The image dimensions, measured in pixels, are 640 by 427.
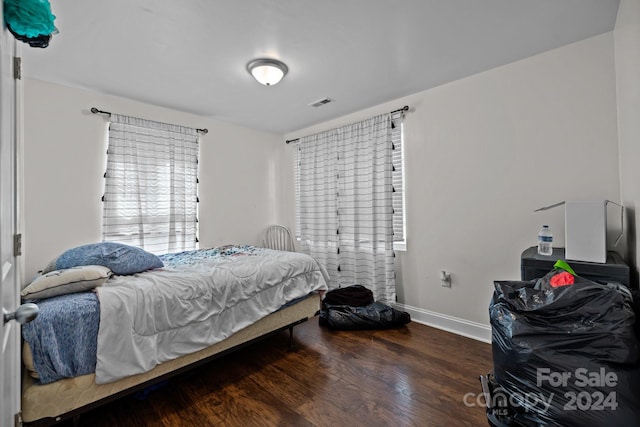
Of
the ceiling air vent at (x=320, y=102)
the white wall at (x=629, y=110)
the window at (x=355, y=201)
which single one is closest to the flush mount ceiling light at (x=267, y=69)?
the ceiling air vent at (x=320, y=102)

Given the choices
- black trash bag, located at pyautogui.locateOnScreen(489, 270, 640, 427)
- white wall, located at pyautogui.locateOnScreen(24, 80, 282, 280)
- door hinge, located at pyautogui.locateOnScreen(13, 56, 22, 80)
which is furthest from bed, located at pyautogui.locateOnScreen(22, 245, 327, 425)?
black trash bag, located at pyautogui.locateOnScreen(489, 270, 640, 427)

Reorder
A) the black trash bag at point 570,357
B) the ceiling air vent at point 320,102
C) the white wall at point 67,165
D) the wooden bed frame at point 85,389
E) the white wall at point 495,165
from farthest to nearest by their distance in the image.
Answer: the ceiling air vent at point 320,102
the white wall at point 67,165
the white wall at point 495,165
the wooden bed frame at point 85,389
the black trash bag at point 570,357

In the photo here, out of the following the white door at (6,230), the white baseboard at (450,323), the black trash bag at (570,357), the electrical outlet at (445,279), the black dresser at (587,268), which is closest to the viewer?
the white door at (6,230)

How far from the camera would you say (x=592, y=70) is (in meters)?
2.09

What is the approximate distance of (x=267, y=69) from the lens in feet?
7.50

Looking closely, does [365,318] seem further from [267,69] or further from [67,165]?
[67,165]

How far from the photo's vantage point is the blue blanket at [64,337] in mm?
1358

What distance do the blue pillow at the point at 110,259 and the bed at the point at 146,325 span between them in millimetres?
44

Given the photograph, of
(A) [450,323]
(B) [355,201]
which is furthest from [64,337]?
(A) [450,323]

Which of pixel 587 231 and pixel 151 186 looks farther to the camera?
pixel 151 186

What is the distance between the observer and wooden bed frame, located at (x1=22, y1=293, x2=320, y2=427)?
1.34m

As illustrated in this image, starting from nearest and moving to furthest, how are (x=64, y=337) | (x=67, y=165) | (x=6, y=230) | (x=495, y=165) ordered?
(x=6, y=230)
(x=64, y=337)
(x=495, y=165)
(x=67, y=165)

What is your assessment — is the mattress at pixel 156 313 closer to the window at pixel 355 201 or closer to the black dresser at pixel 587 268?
the window at pixel 355 201

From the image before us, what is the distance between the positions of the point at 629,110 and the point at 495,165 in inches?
39.2
